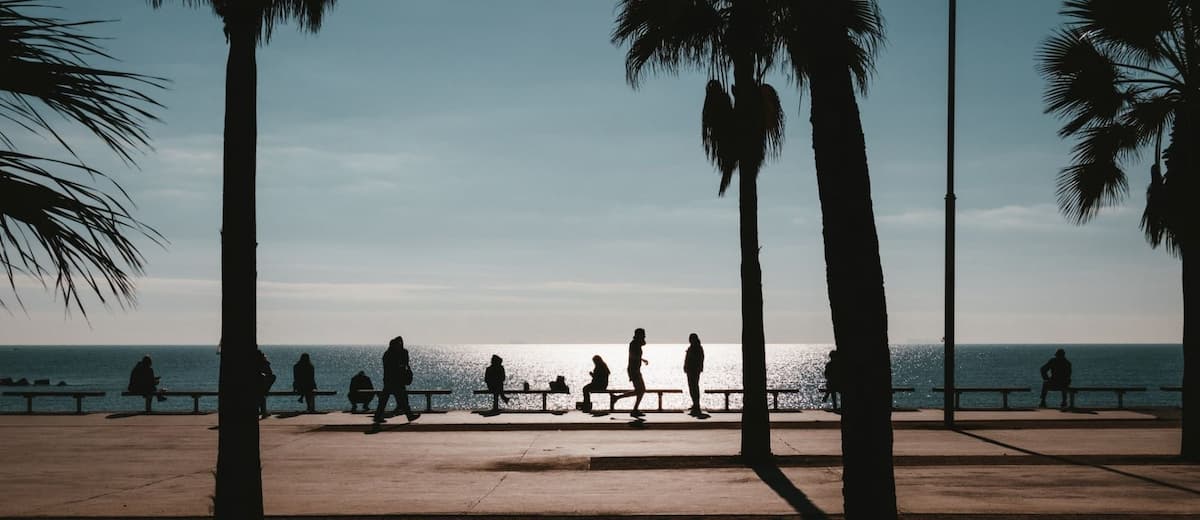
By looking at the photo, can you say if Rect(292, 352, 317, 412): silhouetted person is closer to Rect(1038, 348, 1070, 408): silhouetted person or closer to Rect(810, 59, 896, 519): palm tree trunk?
Rect(1038, 348, 1070, 408): silhouetted person

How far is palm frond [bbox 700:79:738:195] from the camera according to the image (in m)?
17.0

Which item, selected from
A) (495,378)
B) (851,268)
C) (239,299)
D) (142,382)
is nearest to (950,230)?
(495,378)

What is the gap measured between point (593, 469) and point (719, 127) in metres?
5.81

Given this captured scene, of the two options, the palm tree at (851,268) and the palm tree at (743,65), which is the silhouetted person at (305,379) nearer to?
the palm tree at (743,65)

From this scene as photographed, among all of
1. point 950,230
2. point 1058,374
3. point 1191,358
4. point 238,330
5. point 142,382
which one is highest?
point 950,230

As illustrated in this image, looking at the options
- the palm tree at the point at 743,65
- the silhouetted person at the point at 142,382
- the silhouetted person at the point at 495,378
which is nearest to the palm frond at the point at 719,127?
the palm tree at the point at 743,65

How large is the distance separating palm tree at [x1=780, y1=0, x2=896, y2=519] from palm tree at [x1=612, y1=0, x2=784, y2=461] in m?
8.02

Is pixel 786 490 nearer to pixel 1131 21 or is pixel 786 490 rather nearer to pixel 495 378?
pixel 1131 21

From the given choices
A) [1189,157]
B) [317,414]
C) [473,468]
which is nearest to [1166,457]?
[1189,157]

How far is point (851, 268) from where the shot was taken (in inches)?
300

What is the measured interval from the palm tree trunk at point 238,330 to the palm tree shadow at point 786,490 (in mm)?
5541

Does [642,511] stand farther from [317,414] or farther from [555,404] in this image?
[555,404]

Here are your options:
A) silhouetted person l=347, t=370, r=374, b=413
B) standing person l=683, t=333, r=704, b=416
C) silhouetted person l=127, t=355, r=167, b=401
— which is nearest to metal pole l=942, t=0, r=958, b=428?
standing person l=683, t=333, r=704, b=416

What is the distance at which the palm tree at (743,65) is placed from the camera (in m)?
15.8
